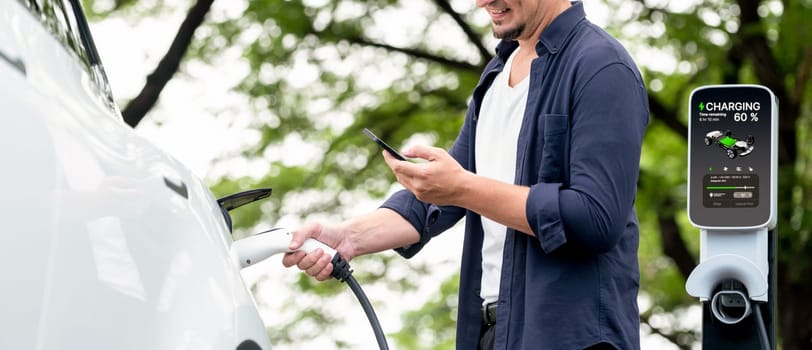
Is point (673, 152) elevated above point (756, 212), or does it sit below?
above

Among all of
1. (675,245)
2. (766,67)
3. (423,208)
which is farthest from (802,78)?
(423,208)

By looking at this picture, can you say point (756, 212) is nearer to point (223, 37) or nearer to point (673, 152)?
point (223, 37)

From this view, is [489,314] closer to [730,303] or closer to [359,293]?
[359,293]

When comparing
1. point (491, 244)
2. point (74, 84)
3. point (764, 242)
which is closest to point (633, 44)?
point (764, 242)

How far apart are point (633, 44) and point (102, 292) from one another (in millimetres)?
8560

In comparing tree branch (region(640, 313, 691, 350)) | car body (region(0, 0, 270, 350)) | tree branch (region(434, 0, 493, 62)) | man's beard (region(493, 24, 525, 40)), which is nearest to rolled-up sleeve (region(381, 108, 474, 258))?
man's beard (region(493, 24, 525, 40))

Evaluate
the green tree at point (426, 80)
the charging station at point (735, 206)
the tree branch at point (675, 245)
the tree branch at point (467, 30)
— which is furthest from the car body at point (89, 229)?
the tree branch at point (675, 245)

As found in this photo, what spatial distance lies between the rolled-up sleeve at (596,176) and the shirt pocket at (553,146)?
25mm

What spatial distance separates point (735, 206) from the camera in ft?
10.4

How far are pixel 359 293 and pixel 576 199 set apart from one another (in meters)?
0.54

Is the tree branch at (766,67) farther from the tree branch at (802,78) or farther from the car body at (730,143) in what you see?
the car body at (730,143)

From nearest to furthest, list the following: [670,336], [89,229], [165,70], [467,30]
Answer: [89,229], [165,70], [467,30], [670,336]

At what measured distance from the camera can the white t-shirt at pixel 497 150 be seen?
8.83 ft

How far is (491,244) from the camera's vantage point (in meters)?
2.73
